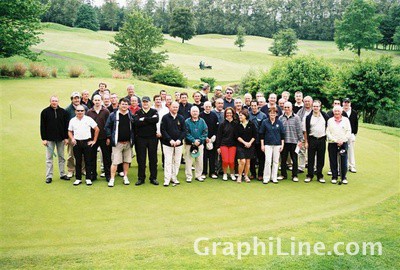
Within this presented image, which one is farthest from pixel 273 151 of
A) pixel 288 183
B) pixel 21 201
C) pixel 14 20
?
pixel 14 20

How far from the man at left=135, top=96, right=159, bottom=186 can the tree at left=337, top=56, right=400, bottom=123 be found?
17.4 m

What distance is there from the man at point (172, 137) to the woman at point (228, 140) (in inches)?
38.8

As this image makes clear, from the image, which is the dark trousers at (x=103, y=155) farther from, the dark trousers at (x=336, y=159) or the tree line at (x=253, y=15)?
the tree line at (x=253, y=15)

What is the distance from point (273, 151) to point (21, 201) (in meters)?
5.73

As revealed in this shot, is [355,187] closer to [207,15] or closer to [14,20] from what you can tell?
[14,20]

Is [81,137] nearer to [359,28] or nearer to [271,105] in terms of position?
[271,105]

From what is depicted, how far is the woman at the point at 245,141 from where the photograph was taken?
32.5 ft

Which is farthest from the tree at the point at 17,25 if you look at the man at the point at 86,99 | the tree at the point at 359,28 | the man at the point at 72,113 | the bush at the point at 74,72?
the tree at the point at 359,28

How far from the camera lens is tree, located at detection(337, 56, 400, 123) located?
2362cm

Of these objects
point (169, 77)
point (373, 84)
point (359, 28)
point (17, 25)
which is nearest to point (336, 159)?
point (373, 84)

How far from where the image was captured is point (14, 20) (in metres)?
28.9

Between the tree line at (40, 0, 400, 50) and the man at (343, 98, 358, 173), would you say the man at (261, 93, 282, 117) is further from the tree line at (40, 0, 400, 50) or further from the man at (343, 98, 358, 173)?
the tree line at (40, 0, 400, 50)

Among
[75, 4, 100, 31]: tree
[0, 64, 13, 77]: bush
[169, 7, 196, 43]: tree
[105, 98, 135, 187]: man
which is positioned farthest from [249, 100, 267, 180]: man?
[75, 4, 100, 31]: tree

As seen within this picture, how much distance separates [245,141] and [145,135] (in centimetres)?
242
